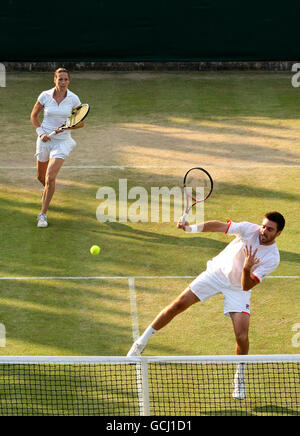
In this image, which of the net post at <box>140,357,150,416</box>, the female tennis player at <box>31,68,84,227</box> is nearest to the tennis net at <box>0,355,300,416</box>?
the net post at <box>140,357,150,416</box>

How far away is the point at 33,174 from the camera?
12.7 meters

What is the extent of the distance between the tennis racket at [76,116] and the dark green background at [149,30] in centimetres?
824

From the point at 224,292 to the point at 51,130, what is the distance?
174 inches

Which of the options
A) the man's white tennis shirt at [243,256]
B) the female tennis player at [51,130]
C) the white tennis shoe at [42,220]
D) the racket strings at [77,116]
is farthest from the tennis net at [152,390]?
the racket strings at [77,116]

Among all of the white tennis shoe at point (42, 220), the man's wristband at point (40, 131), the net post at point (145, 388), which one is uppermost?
the man's wristband at point (40, 131)

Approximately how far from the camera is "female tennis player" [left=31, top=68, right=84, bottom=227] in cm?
1065

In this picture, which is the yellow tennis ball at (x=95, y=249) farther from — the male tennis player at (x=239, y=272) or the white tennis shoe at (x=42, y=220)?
the male tennis player at (x=239, y=272)

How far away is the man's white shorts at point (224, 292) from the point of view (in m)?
7.25

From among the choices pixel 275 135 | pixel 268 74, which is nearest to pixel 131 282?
pixel 275 135

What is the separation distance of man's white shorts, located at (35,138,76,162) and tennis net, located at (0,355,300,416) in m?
3.76

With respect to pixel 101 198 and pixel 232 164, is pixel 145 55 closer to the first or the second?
pixel 232 164

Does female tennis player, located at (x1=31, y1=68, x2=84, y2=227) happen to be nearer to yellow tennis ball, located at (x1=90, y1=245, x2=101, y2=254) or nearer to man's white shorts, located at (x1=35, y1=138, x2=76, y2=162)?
man's white shorts, located at (x1=35, y1=138, x2=76, y2=162)

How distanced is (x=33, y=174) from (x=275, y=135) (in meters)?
4.49

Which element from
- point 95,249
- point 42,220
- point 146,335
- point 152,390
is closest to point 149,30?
point 42,220
